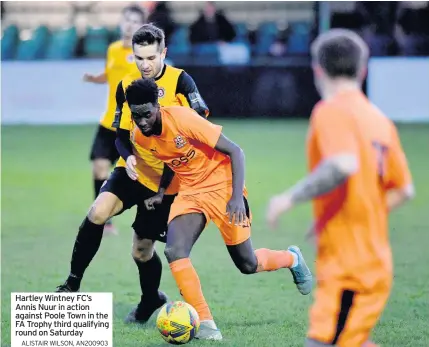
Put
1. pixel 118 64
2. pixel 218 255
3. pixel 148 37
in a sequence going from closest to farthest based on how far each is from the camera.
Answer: pixel 148 37 < pixel 218 255 < pixel 118 64

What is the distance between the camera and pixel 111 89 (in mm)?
9609

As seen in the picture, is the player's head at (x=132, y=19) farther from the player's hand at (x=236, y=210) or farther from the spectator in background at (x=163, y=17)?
the spectator in background at (x=163, y=17)

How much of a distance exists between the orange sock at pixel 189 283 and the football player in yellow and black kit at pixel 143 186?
0.57 meters

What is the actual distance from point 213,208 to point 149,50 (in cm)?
108

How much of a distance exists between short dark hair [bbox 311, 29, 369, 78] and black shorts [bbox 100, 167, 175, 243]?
95.8 inches

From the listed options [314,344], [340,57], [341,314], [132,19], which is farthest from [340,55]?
[132,19]

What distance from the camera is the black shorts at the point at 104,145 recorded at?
928 centimetres

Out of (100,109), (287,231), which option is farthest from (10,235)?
(100,109)

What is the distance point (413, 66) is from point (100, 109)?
606 centimetres

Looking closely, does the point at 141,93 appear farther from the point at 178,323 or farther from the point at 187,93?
the point at 178,323

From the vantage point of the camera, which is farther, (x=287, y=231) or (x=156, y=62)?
(x=287, y=231)

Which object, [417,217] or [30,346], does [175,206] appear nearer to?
[30,346]

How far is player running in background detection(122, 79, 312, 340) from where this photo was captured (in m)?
5.67

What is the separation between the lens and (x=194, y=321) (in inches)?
222
